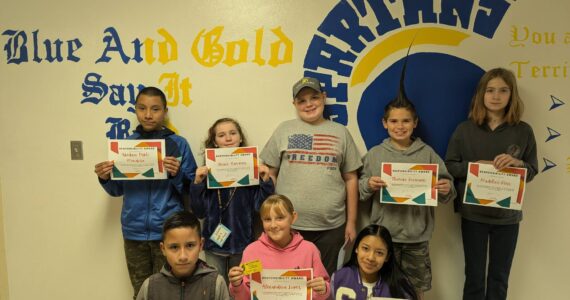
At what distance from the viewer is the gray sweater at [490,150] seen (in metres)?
2.40

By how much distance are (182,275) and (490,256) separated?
1.82m

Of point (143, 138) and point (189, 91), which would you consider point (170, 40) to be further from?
point (143, 138)

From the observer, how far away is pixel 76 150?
2.69 metres

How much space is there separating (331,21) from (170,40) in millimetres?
987

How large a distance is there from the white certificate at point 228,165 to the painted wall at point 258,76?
33 centimetres

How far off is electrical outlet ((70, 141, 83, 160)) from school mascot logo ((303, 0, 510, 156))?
1.52 m

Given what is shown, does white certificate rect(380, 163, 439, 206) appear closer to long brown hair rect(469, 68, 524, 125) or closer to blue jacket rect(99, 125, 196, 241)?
long brown hair rect(469, 68, 524, 125)

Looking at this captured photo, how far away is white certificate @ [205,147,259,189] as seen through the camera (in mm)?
2318

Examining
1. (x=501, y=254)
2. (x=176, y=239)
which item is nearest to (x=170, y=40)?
(x=176, y=239)

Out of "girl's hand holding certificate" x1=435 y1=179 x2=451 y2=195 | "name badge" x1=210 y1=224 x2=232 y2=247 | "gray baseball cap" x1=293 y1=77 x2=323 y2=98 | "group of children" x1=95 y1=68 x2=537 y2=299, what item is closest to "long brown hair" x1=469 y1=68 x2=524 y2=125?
"group of children" x1=95 y1=68 x2=537 y2=299

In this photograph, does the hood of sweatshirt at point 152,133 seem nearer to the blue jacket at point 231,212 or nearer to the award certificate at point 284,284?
the blue jacket at point 231,212

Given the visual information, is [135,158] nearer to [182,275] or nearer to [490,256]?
[182,275]

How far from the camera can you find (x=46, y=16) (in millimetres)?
2594

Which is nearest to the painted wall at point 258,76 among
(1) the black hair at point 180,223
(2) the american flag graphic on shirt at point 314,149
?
(2) the american flag graphic on shirt at point 314,149
